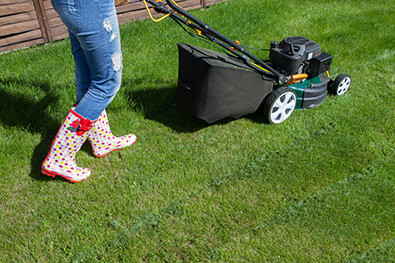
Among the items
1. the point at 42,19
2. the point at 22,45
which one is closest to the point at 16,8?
the point at 42,19

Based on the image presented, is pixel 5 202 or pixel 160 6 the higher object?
pixel 160 6

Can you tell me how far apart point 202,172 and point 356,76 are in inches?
86.3

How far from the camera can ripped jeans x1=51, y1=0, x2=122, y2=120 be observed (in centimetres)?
186

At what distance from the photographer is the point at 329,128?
3094 millimetres

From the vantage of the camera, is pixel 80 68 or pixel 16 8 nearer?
pixel 80 68

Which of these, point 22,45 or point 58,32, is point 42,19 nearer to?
point 58,32

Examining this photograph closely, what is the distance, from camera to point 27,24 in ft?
14.3

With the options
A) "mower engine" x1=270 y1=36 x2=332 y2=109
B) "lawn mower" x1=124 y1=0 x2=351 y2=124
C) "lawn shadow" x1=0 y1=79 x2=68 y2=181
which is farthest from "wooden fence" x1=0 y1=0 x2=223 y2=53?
"mower engine" x1=270 y1=36 x2=332 y2=109

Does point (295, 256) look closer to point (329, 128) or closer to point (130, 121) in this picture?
point (329, 128)

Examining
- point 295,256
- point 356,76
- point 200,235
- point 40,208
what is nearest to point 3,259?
point 40,208

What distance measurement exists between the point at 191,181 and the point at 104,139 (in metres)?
0.71

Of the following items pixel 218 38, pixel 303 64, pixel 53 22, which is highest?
pixel 218 38

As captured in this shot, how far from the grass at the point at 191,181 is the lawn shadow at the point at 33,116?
0.04 ft

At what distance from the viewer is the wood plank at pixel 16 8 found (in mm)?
4140
